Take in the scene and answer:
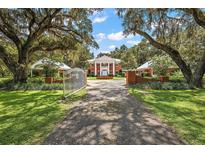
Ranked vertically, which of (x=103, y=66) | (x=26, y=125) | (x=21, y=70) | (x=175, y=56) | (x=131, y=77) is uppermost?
(x=175, y=56)

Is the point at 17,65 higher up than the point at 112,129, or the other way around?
the point at 17,65

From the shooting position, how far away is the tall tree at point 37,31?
19.0 m

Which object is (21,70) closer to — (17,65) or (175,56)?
(17,65)

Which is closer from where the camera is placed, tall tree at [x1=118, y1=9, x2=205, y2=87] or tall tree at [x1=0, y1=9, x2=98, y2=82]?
tall tree at [x1=118, y1=9, x2=205, y2=87]

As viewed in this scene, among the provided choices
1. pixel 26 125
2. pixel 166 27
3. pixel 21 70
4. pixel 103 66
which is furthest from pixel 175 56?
pixel 103 66

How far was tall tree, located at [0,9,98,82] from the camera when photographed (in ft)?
62.4

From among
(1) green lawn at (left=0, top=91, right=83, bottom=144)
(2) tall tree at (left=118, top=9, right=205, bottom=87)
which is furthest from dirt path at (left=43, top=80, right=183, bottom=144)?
(2) tall tree at (left=118, top=9, right=205, bottom=87)

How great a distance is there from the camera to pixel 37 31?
20.0 m

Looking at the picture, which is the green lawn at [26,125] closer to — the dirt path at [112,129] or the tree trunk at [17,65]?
the dirt path at [112,129]

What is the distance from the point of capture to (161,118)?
24.6 ft

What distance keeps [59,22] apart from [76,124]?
1460cm

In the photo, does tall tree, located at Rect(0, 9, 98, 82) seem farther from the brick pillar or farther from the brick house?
the brick house

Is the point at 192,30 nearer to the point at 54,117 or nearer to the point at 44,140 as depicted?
the point at 54,117

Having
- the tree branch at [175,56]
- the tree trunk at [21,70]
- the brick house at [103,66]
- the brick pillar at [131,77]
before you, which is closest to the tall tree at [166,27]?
the tree branch at [175,56]
